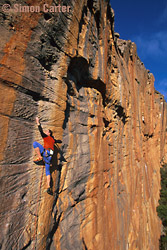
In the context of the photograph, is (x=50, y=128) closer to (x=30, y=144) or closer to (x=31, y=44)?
(x=30, y=144)

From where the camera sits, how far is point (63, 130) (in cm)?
441

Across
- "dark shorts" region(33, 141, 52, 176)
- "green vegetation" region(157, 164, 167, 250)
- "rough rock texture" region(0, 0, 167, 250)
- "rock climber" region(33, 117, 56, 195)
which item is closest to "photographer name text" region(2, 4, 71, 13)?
"rough rock texture" region(0, 0, 167, 250)

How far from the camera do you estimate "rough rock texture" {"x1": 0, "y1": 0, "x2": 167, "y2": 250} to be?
2.91 meters

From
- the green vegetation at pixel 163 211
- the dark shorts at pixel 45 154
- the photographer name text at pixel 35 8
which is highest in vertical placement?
the photographer name text at pixel 35 8

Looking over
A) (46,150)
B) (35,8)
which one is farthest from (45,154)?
(35,8)

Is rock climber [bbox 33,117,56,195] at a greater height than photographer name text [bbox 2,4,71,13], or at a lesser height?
lesser

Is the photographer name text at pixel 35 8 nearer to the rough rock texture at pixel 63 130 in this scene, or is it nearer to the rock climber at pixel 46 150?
the rough rock texture at pixel 63 130

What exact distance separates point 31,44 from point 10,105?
1647mm

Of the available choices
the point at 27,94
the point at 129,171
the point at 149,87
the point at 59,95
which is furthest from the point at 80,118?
the point at 149,87

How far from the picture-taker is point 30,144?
3291 mm

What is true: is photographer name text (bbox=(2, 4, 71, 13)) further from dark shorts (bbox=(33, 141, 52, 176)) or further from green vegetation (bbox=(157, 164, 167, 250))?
green vegetation (bbox=(157, 164, 167, 250))

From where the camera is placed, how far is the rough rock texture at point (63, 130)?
2912mm

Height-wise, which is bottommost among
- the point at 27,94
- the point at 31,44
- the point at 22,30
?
the point at 27,94

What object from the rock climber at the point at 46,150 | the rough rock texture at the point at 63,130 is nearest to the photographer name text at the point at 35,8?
the rough rock texture at the point at 63,130
